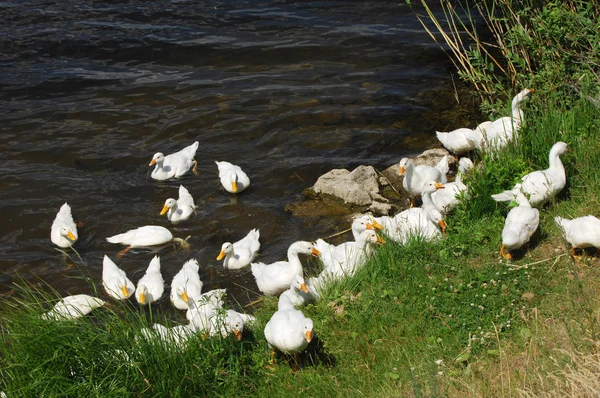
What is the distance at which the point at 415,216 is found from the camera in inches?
304

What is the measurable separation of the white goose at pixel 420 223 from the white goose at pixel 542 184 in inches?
25.4

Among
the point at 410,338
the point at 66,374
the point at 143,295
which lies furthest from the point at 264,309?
the point at 66,374

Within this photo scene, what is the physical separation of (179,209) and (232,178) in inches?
31.2

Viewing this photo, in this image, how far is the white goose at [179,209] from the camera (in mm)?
9289

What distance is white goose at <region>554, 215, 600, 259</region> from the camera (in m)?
5.98

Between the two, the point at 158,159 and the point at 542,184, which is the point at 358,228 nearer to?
the point at 542,184

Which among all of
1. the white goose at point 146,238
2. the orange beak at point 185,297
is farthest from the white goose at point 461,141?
the orange beak at point 185,297

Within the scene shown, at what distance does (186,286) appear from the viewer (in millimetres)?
7750

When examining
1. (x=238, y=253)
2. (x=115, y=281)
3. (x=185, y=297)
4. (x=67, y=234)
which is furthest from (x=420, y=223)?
(x=67, y=234)

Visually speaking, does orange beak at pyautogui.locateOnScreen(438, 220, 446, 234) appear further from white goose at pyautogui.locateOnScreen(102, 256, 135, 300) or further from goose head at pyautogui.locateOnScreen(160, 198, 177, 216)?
goose head at pyautogui.locateOnScreen(160, 198, 177, 216)

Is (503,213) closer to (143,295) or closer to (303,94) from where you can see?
(143,295)

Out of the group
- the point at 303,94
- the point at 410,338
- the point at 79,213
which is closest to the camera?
the point at 410,338

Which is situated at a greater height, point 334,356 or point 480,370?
point 480,370

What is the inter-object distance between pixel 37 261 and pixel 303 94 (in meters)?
5.62
